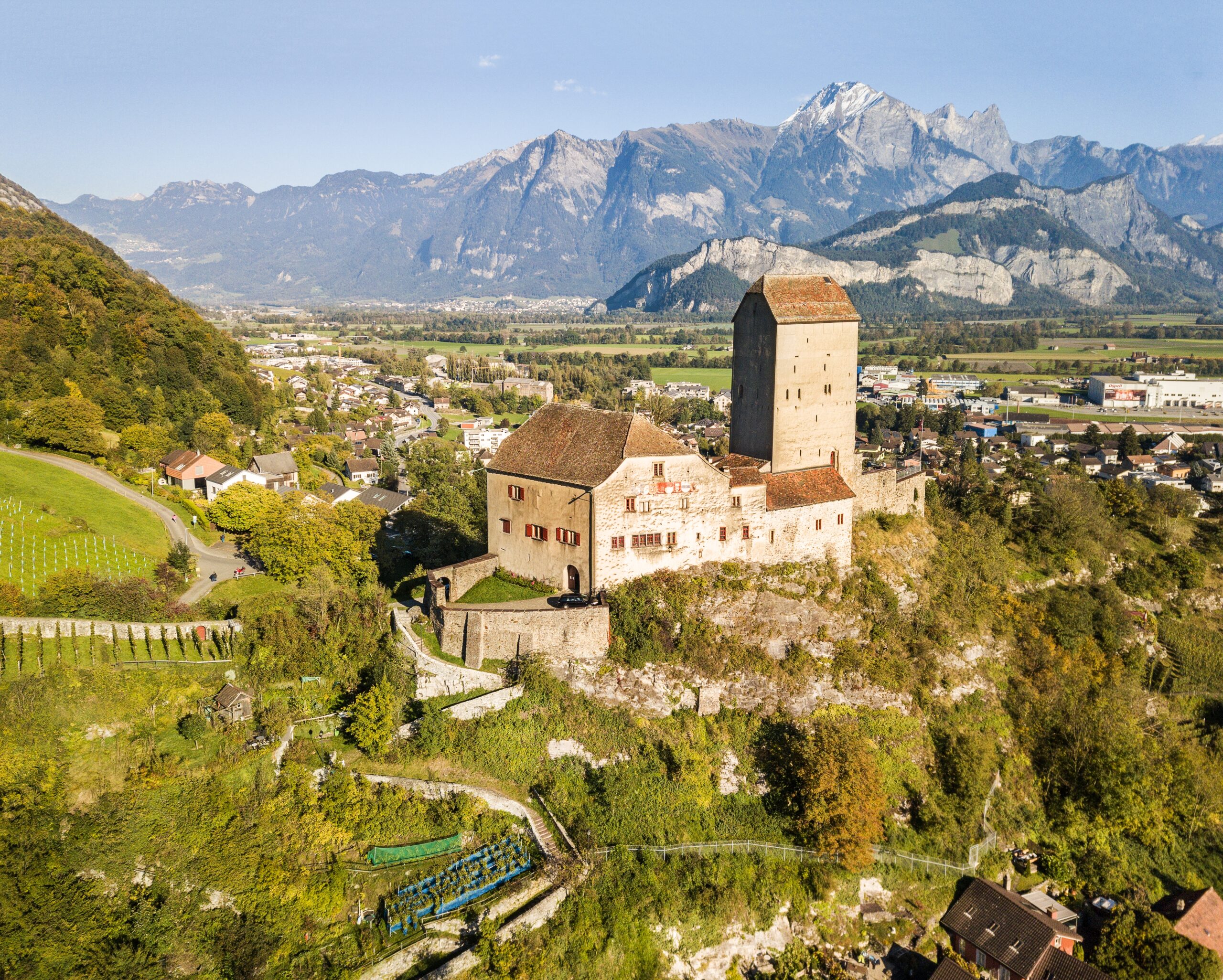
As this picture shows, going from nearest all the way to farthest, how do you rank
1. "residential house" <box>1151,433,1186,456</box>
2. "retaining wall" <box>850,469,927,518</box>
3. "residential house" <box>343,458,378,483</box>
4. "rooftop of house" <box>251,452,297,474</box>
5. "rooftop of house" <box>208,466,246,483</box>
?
"retaining wall" <box>850,469,927,518</box>, "rooftop of house" <box>208,466,246,483</box>, "rooftop of house" <box>251,452,297,474</box>, "residential house" <box>343,458,378,483</box>, "residential house" <box>1151,433,1186,456</box>

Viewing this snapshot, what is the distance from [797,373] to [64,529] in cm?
4101

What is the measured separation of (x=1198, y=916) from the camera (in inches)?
1325

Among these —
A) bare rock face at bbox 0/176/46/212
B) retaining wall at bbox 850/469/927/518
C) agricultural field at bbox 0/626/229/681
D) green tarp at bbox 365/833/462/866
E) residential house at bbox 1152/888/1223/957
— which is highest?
bare rock face at bbox 0/176/46/212

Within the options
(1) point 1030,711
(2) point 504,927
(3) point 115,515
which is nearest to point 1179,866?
(1) point 1030,711

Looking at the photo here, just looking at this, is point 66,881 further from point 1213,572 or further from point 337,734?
point 1213,572

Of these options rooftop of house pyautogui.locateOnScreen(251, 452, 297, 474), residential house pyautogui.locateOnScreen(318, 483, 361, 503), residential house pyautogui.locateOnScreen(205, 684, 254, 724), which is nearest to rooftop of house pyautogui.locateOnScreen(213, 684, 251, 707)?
residential house pyautogui.locateOnScreen(205, 684, 254, 724)

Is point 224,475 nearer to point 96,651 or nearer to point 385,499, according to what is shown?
point 385,499

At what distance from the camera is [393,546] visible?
55.8m

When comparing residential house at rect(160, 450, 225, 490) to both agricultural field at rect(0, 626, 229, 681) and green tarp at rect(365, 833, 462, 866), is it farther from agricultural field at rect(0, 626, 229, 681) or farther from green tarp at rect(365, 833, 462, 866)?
green tarp at rect(365, 833, 462, 866)

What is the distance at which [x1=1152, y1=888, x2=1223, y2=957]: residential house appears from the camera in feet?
109

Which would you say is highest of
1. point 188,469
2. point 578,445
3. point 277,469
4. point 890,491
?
point 578,445

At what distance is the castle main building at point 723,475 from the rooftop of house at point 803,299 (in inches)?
2.5

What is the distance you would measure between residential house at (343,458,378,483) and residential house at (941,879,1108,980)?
65.8m

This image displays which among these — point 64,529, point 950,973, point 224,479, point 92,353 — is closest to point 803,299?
point 950,973
